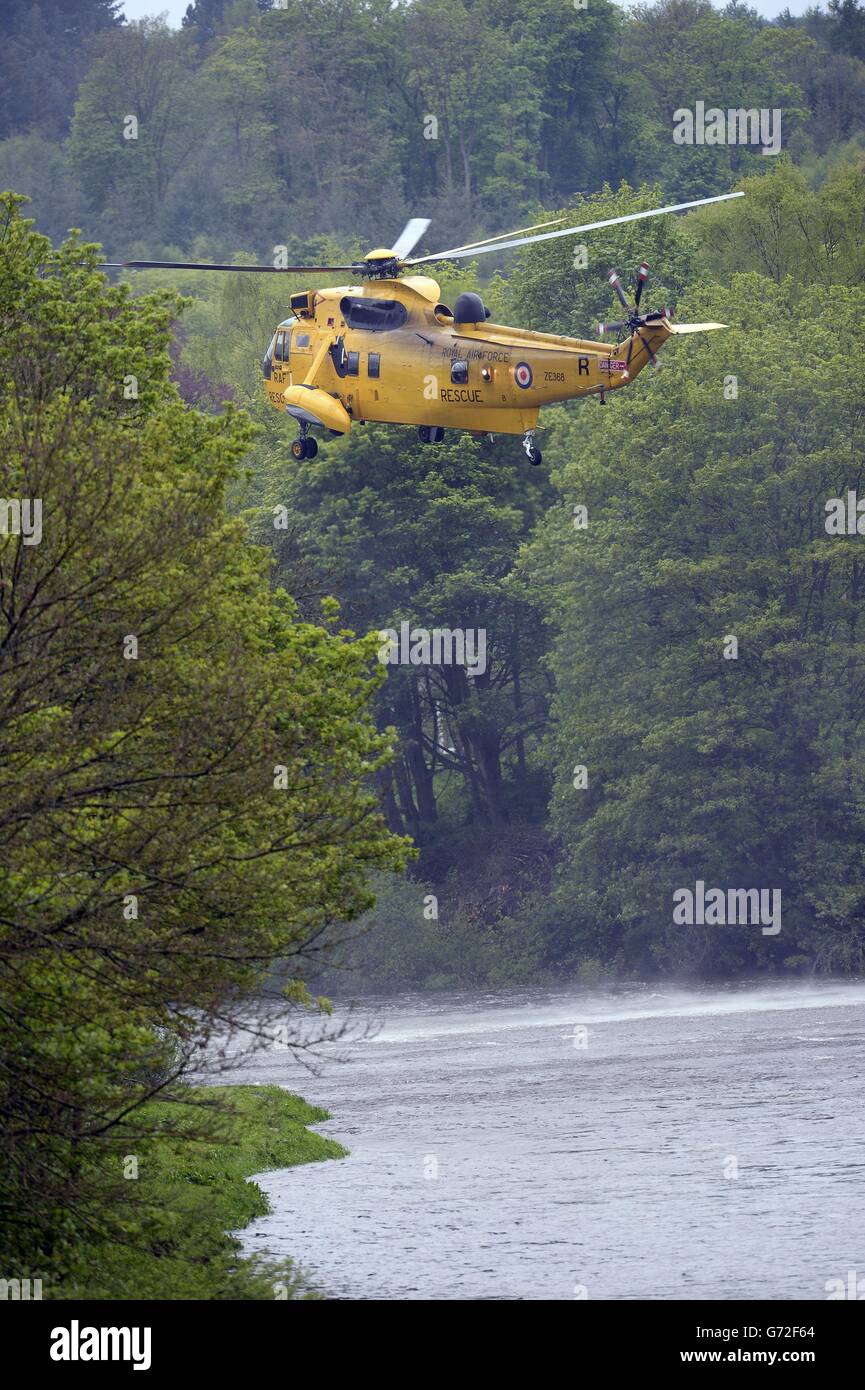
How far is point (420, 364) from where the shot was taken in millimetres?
55594

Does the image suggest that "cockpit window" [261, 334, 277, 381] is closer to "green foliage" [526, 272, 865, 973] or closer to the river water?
"green foliage" [526, 272, 865, 973]

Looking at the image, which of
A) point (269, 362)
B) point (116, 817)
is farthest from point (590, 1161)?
point (269, 362)

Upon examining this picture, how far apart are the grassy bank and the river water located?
0.56m

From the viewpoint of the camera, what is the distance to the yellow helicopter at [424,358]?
171 ft

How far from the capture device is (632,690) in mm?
72125

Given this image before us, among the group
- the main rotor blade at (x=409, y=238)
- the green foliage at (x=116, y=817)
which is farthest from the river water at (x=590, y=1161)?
the main rotor blade at (x=409, y=238)

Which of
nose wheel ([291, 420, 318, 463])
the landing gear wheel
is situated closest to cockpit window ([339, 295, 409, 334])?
nose wheel ([291, 420, 318, 463])

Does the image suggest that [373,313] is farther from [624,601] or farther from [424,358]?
[624,601]

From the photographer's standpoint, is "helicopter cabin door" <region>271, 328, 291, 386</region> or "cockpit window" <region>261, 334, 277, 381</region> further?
"cockpit window" <region>261, 334, 277, 381</region>

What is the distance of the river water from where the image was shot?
102ft

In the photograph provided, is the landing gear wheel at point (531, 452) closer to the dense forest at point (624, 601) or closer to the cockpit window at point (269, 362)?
the dense forest at point (624, 601)

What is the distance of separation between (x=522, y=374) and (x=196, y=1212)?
2380cm

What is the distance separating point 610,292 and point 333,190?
63.8 meters

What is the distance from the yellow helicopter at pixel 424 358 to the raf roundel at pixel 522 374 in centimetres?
4
